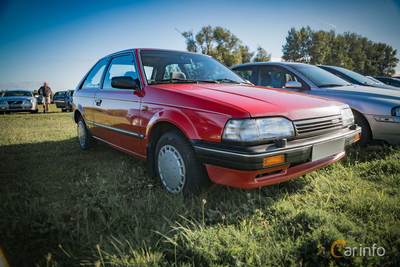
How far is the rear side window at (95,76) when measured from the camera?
374cm

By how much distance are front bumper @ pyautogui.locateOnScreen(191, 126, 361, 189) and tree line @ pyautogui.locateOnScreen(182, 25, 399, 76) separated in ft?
150

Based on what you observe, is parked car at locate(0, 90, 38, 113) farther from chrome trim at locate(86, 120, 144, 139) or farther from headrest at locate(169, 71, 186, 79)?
headrest at locate(169, 71, 186, 79)

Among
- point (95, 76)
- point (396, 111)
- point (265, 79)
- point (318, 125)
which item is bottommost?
point (318, 125)

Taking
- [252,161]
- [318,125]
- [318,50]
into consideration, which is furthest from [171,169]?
[318,50]

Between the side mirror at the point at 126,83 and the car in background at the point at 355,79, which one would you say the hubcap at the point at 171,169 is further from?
the car in background at the point at 355,79

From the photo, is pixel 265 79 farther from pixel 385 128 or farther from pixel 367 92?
pixel 385 128

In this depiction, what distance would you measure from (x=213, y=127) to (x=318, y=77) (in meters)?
3.39

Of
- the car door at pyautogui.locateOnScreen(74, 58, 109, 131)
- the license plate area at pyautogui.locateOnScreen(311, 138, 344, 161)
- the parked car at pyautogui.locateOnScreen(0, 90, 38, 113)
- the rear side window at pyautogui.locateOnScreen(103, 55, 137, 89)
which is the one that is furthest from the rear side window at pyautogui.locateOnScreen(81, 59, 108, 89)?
the parked car at pyautogui.locateOnScreen(0, 90, 38, 113)

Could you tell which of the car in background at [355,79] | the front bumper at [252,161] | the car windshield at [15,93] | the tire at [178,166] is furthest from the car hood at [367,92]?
the car windshield at [15,93]

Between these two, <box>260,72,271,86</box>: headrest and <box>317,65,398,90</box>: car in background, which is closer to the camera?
<box>260,72,271,86</box>: headrest

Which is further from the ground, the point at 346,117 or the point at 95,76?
the point at 95,76

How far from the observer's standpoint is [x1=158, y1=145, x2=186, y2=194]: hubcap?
2209 millimetres

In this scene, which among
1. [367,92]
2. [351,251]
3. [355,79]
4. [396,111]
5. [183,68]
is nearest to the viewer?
[351,251]

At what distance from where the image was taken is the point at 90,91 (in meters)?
3.83
